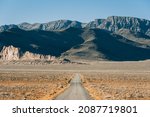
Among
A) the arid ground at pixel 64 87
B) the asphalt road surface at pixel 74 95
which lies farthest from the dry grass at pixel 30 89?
the asphalt road surface at pixel 74 95

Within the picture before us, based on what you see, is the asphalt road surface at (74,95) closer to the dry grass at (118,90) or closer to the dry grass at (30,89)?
the dry grass at (118,90)

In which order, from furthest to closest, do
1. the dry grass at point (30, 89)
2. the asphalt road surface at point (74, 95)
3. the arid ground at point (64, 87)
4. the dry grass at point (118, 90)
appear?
the arid ground at point (64, 87) → the dry grass at point (30, 89) → the dry grass at point (118, 90) → the asphalt road surface at point (74, 95)

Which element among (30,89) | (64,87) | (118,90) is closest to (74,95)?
(118,90)

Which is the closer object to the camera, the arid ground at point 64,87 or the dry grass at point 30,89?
the dry grass at point 30,89

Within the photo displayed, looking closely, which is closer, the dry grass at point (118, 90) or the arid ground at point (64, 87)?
the dry grass at point (118, 90)

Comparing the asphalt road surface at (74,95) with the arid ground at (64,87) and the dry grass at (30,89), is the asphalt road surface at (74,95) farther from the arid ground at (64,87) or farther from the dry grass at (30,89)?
the dry grass at (30,89)

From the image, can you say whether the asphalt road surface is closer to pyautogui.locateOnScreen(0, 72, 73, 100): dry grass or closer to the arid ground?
the arid ground

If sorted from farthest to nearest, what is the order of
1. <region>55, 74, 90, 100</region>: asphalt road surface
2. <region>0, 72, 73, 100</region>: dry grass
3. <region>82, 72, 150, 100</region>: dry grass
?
<region>0, 72, 73, 100</region>: dry grass, <region>82, 72, 150, 100</region>: dry grass, <region>55, 74, 90, 100</region>: asphalt road surface

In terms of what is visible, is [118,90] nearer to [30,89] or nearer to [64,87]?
[64,87]

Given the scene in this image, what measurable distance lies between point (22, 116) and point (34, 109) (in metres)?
1.85

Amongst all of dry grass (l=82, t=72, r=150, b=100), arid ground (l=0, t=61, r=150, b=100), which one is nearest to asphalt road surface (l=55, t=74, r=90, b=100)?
arid ground (l=0, t=61, r=150, b=100)

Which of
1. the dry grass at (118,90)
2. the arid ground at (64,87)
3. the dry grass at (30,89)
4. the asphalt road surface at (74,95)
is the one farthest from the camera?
the arid ground at (64,87)

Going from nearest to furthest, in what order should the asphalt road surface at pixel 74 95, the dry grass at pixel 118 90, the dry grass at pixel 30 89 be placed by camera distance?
the asphalt road surface at pixel 74 95 < the dry grass at pixel 118 90 < the dry grass at pixel 30 89

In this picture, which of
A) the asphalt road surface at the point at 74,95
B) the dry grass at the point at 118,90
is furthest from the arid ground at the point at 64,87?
the asphalt road surface at the point at 74,95
